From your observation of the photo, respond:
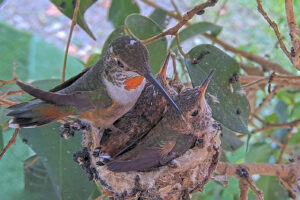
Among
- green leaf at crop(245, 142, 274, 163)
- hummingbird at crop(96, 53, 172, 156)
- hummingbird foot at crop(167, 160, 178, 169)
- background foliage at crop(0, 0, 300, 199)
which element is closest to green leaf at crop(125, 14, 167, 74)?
background foliage at crop(0, 0, 300, 199)

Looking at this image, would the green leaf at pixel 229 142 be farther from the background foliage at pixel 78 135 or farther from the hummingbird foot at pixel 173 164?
the hummingbird foot at pixel 173 164

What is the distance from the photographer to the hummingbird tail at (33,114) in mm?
1117

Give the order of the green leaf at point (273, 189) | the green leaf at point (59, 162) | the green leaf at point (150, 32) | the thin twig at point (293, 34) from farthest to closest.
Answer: the green leaf at point (273, 189), the green leaf at point (150, 32), the green leaf at point (59, 162), the thin twig at point (293, 34)

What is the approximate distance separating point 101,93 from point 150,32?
292 millimetres

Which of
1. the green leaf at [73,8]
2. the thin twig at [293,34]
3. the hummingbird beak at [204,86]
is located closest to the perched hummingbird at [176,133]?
the hummingbird beak at [204,86]

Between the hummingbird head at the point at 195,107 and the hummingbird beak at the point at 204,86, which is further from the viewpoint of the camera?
the hummingbird head at the point at 195,107

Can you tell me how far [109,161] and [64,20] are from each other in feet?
14.1

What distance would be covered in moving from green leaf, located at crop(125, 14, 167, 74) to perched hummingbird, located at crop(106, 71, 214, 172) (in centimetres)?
16

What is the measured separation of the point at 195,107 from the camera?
132cm

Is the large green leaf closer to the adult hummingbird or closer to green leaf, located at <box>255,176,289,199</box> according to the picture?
the adult hummingbird

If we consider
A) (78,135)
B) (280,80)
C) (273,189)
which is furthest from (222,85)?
(273,189)

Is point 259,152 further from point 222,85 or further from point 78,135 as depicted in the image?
point 78,135

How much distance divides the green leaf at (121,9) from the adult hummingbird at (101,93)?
59 cm

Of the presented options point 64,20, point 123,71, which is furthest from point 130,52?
point 64,20
